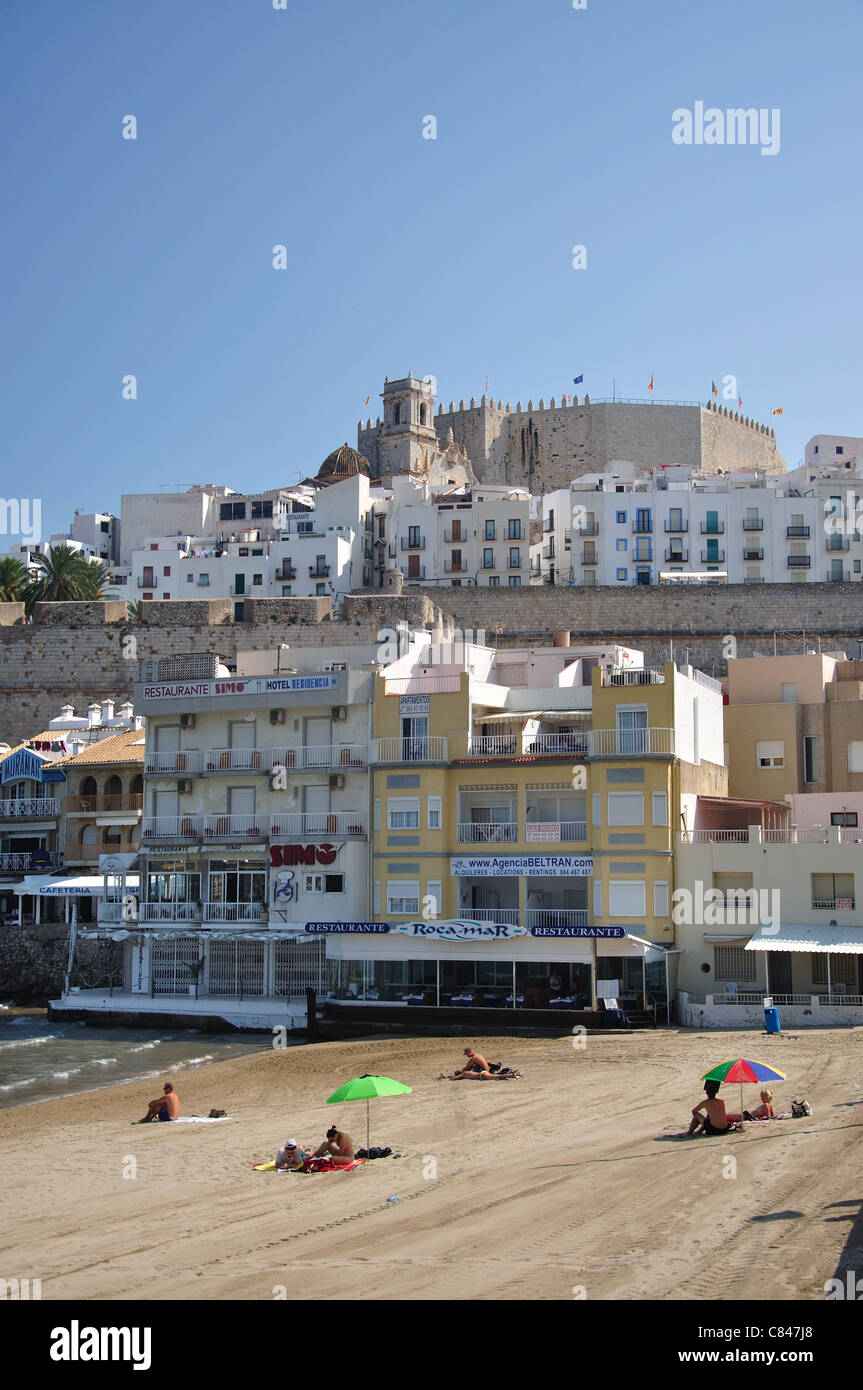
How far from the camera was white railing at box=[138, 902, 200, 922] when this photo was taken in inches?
1720

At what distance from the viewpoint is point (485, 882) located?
4288cm

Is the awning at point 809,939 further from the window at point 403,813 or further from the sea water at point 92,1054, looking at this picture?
the sea water at point 92,1054

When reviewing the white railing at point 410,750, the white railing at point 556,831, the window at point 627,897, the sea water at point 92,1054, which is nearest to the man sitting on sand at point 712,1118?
the sea water at point 92,1054

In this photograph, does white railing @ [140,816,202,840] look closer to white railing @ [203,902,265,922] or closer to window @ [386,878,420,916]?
white railing @ [203,902,265,922]

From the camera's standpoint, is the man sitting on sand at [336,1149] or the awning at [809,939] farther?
the awning at [809,939]

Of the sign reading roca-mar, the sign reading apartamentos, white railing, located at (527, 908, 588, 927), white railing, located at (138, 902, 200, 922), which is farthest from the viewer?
white railing, located at (138, 902, 200, 922)

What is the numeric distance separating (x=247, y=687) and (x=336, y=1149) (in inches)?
912

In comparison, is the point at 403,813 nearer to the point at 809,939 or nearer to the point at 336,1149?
the point at 809,939

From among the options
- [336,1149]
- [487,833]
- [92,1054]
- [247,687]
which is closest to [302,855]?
[247,687]

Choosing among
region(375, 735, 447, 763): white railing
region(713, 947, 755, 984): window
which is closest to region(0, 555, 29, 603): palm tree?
region(375, 735, 447, 763): white railing

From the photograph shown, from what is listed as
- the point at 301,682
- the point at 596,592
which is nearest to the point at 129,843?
the point at 301,682

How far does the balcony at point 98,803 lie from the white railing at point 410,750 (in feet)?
49.5

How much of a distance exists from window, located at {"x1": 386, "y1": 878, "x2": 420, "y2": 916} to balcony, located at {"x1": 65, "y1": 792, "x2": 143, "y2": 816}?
15779 mm

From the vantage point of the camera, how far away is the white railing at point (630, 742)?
39.6 meters
